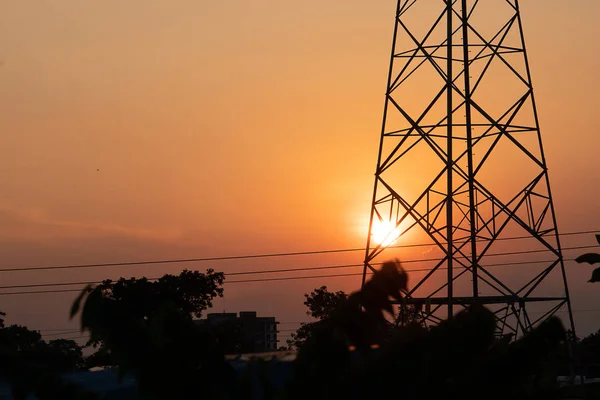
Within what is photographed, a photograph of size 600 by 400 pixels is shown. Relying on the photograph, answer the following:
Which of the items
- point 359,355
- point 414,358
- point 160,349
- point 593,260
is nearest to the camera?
point 414,358

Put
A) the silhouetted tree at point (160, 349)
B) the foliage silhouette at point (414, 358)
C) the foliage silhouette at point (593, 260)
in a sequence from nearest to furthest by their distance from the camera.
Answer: the foliage silhouette at point (414, 358), the silhouetted tree at point (160, 349), the foliage silhouette at point (593, 260)

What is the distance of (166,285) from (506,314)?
180ft

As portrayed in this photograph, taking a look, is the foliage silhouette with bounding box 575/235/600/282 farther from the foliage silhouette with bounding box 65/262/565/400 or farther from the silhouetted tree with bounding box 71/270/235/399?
the silhouetted tree with bounding box 71/270/235/399

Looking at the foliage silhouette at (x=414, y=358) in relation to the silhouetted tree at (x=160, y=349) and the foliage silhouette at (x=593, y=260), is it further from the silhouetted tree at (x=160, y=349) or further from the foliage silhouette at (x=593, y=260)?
the foliage silhouette at (x=593, y=260)

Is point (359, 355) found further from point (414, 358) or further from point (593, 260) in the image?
point (593, 260)

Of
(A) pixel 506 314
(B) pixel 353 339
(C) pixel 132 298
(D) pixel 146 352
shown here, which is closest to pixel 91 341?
(D) pixel 146 352

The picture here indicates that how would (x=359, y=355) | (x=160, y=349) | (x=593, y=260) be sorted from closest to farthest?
(x=160, y=349) → (x=359, y=355) → (x=593, y=260)

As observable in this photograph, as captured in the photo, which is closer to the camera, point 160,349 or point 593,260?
point 160,349

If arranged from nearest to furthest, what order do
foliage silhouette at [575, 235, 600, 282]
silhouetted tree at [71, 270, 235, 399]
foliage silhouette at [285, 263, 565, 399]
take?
foliage silhouette at [285, 263, 565, 399] → silhouetted tree at [71, 270, 235, 399] → foliage silhouette at [575, 235, 600, 282]

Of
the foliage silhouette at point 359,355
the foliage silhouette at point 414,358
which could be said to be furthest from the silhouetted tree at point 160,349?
the foliage silhouette at point 414,358

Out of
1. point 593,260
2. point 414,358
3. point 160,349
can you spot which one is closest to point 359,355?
point 414,358

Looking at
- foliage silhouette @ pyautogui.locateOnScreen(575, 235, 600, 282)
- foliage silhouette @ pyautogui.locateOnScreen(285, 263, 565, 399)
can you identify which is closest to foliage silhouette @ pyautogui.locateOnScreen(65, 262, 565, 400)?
foliage silhouette @ pyautogui.locateOnScreen(285, 263, 565, 399)

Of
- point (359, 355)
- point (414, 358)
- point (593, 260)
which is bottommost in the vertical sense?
point (414, 358)

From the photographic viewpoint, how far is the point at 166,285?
8212cm
